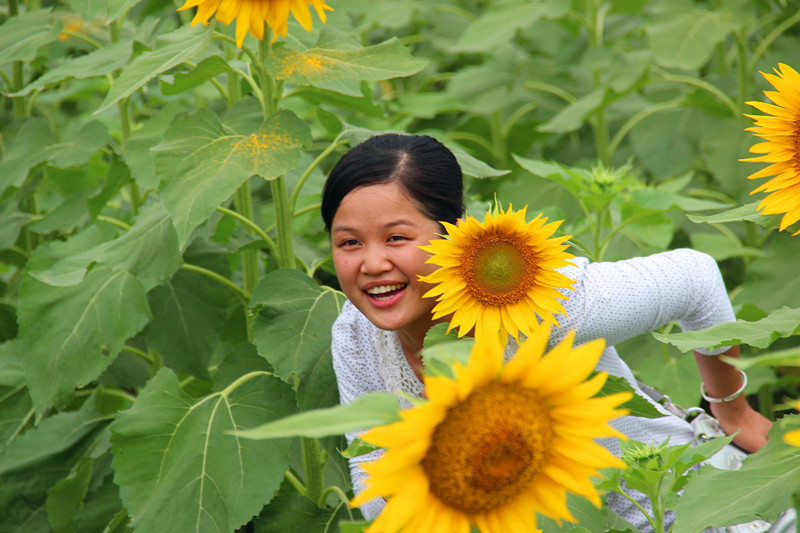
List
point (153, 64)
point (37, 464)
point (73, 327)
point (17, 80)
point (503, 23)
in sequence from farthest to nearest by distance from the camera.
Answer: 1. point (503, 23)
2. point (17, 80)
3. point (37, 464)
4. point (73, 327)
5. point (153, 64)

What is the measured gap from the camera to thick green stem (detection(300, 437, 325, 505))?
130 cm

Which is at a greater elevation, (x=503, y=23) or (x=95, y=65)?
(x=95, y=65)

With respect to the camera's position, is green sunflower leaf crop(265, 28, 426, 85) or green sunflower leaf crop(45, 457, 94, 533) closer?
green sunflower leaf crop(265, 28, 426, 85)

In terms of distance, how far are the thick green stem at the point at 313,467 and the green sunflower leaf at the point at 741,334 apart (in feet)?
2.14

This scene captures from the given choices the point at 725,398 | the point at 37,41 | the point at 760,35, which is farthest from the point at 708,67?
the point at 37,41

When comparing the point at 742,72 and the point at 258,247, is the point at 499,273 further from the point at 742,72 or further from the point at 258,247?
the point at 742,72

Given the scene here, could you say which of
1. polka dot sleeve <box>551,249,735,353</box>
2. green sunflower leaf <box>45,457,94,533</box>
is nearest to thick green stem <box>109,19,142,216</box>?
green sunflower leaf <box>45,457,94,533</box>

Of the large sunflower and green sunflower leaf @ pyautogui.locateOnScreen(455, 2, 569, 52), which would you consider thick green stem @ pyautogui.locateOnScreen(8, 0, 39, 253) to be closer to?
green sunflower leaf @ pyautogui.locateOnScreen(455, 2, 569, 52)

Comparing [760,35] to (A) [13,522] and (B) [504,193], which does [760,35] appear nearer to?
(B) [504,193]

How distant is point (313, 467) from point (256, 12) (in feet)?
2.25

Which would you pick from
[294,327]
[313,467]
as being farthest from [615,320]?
[313,467]

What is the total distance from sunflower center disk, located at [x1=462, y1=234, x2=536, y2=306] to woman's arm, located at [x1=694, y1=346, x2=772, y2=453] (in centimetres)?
41

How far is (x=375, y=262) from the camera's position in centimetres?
96

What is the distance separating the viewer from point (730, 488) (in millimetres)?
735
